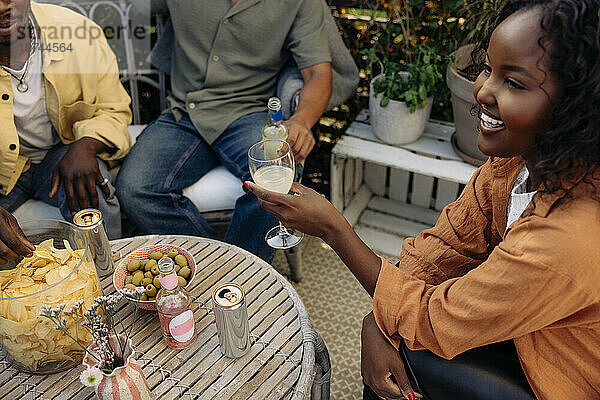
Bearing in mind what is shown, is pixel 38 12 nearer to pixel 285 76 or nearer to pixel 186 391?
pixel 285 76

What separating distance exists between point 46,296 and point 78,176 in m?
0.76

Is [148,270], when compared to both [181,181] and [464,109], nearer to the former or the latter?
[181,181]

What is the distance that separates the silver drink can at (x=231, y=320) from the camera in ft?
3.80

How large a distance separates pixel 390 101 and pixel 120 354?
1.51m

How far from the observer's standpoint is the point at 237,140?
2.04 metres

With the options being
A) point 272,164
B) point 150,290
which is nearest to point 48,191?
point 150,290

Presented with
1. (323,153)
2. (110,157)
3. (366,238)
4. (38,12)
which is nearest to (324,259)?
(366,238)

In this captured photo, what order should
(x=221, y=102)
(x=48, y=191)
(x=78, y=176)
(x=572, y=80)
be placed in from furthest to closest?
(x=221, y=102)
(x=48, y=191)
(x=78, y=176)
(x=572, y=80)

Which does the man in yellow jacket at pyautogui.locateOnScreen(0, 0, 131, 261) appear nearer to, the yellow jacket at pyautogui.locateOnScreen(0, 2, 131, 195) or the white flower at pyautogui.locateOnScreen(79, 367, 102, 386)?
the yellow jacket at pyautogui.locateOnScreen(0, 2, 131, 195)

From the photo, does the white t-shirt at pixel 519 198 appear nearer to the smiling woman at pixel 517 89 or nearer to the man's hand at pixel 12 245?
the smiling woman at pixel 517 89

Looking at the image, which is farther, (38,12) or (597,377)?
(38,12)

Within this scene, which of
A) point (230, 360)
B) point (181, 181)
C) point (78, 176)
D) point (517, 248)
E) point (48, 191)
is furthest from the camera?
point (181, 181)

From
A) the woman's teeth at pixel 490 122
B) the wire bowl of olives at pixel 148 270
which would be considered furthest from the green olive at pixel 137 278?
the woman's teeth at pixel 490 122

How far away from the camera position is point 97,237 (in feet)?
4.64
